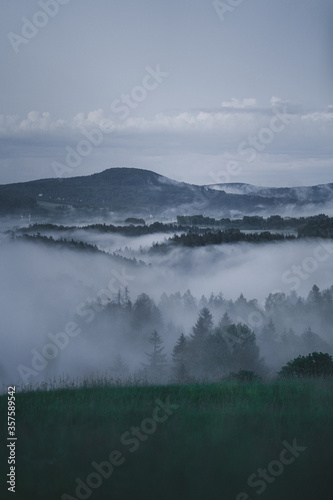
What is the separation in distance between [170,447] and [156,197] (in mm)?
121016

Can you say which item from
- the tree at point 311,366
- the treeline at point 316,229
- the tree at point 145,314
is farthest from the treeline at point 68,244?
the tree at point 311,366

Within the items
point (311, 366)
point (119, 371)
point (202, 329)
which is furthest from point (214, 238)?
point (311, 366)

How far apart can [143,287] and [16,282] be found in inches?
1177

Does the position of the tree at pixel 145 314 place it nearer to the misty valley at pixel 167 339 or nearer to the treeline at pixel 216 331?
the treeline at pixel 216 331

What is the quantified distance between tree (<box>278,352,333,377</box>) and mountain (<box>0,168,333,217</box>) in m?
94.0

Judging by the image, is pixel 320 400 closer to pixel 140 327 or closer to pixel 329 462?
pixel 329 462

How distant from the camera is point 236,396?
1007 centimetres

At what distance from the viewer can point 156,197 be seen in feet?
416

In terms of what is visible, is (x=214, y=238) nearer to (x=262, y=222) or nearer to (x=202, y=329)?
(x=262, y=222)

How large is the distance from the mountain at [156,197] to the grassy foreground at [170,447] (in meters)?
98.5

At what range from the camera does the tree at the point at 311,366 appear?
14352 millimetres

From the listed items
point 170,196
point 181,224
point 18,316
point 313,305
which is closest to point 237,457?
point 313,305

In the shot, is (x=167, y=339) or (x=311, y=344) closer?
(x=311, y=344)

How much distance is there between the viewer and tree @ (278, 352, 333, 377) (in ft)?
47.1
